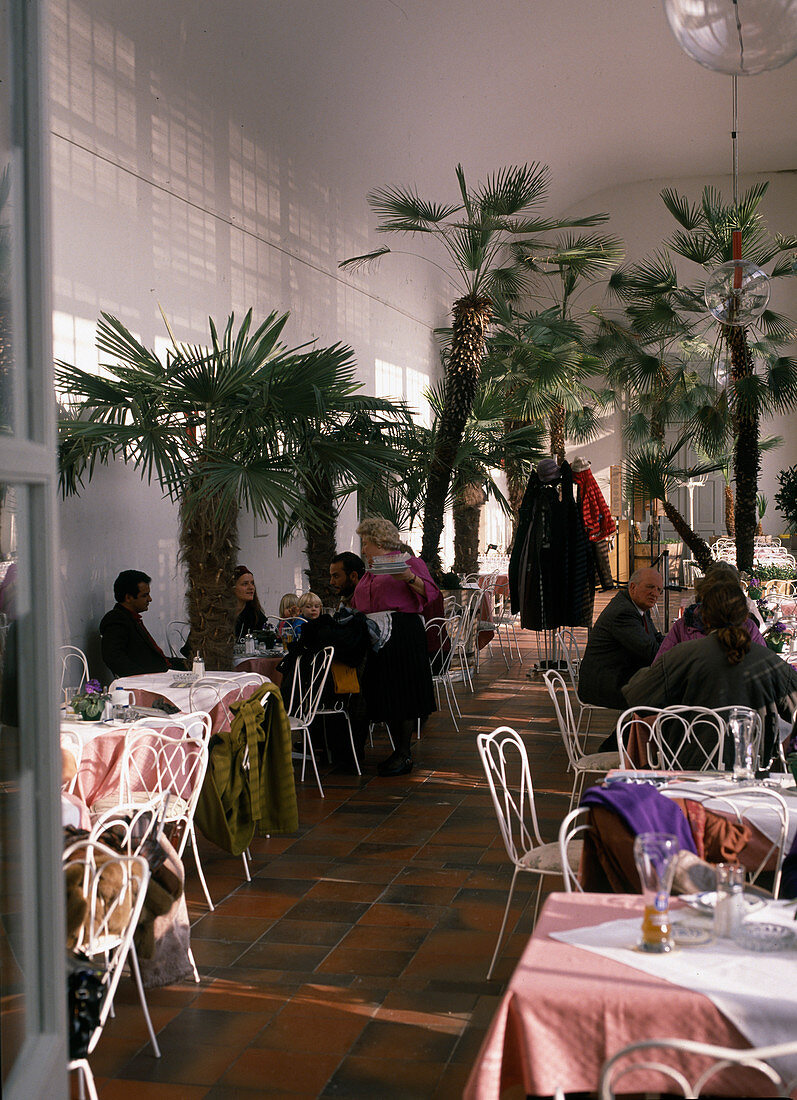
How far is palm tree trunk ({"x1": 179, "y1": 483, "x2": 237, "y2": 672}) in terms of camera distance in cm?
559

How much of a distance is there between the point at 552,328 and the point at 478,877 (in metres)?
9.02

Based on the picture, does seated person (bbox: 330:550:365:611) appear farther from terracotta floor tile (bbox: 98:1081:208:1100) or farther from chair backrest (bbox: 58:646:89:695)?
terracotta floor tile (bbox: 98:1081:208:1100)

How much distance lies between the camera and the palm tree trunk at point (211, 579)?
5.59m

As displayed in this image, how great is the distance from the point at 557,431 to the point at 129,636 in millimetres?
9477

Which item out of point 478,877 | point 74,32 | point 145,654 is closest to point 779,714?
point 478,877

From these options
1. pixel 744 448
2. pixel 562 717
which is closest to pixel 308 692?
pixel 562 717

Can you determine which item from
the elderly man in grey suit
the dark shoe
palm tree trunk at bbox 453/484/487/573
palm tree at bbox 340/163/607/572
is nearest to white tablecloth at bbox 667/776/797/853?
the elderly man in grey suit

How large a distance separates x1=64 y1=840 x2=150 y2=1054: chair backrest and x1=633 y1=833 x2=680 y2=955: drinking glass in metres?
1.10

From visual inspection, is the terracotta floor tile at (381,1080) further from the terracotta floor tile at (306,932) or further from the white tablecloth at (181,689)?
the white tablecloth at (181,689)

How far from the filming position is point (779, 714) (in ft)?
12.8

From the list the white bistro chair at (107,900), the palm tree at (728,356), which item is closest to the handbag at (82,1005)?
the white bistro chair at (107,900)

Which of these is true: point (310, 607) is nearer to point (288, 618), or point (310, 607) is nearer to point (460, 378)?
point (288, 618)

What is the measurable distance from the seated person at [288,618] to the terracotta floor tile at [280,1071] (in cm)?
360

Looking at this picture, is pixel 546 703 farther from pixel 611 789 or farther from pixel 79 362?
pixel 611 789
